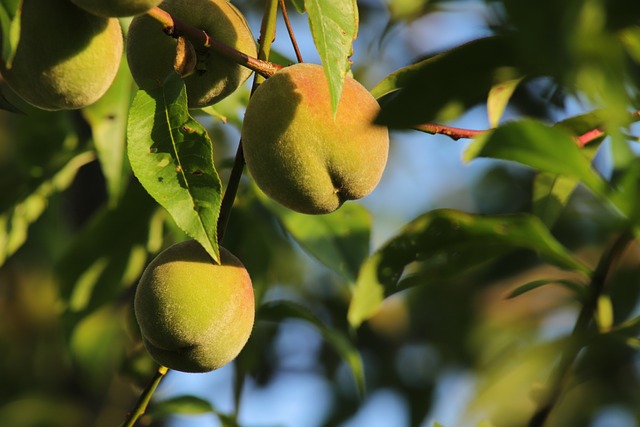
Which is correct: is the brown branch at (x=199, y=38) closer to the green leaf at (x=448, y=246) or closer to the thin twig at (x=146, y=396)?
the green leaf at (x=448, y=246)

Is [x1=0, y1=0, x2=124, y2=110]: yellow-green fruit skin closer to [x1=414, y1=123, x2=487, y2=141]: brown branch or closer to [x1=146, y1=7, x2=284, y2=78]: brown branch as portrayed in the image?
[x1=146, y1=7, x2=284, y2=78]: brown branch

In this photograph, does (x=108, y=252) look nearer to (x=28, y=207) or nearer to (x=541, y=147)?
(x=28, y=207)

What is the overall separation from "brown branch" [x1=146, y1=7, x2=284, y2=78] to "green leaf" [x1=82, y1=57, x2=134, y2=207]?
0.64 meters

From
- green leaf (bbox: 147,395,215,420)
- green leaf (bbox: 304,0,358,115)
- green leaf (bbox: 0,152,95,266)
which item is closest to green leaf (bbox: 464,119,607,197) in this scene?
green leaf (bbox: 304,0,358,115)

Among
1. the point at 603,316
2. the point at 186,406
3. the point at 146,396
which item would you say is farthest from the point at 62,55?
the point at 603,316

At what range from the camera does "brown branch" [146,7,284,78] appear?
1.09m

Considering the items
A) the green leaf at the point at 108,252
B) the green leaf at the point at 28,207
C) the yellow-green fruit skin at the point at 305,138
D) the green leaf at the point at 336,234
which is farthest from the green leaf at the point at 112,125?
the yellow-green fruit skin at the point at 305,138

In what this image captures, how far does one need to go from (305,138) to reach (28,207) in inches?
39.0

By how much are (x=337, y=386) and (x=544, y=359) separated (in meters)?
1.96

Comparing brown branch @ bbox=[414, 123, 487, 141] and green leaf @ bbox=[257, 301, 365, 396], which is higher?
brown branch @ bbox=[414, 123, 487, 141]

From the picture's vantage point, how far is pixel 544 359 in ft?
4.08

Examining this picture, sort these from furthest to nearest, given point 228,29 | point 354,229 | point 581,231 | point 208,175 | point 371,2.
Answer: point 371,2, point 581,231, point 354,229, point 228,29, point 208,175

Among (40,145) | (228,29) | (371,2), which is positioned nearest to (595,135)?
(228,29)

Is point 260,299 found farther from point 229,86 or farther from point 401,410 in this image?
point 401,410
